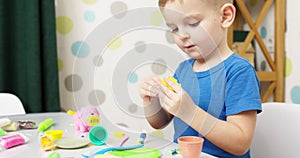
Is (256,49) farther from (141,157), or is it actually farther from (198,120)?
(141,157)

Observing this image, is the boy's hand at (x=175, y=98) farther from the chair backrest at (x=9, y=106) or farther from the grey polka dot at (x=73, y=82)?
the grey polka dot at (x=73, y=82)

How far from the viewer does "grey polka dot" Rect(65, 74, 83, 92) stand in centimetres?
147

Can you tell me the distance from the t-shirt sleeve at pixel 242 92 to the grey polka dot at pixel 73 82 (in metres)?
0.88

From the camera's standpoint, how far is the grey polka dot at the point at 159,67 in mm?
644

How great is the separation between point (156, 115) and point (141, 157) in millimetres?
212

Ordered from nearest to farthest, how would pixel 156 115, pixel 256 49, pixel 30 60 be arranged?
pixel 156 115
pixel 30 60
pixel 256 49

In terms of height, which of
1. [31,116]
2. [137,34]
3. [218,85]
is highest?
[137,34]

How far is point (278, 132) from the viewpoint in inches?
31.6

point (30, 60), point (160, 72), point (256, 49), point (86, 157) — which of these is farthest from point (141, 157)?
point (256, 49)

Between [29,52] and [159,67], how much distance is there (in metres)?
0.85

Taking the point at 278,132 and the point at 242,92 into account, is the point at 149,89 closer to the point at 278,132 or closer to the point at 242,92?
the point at 242,92

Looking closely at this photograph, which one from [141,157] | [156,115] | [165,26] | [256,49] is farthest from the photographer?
[256,49]

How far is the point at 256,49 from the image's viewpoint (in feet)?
6.22

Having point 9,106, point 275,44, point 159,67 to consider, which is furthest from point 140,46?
point 275,44
